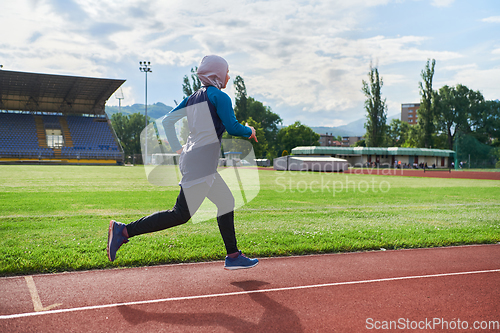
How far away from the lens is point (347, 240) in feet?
18.5

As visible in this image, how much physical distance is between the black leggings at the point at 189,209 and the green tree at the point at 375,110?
65.2 m

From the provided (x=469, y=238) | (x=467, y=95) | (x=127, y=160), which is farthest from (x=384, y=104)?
(x=469, y=238)

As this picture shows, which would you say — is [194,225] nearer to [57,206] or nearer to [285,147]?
[57,206]

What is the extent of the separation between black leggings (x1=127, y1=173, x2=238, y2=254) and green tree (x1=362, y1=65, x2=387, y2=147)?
65190mm

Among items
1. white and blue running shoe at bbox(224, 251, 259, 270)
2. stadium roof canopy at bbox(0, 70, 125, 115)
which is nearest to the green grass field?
white and blue running shoe at bbox(224, 251, 259, 270)

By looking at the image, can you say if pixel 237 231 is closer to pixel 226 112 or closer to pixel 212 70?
pixel 226 112

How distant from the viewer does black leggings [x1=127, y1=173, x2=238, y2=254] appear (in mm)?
3486

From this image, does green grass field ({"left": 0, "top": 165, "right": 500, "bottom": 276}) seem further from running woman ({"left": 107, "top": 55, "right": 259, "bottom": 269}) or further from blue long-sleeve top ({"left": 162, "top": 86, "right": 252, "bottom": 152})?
blue long-sleeve top ({"left": 162, "top": 86, "right": 252, "bottom": 152})

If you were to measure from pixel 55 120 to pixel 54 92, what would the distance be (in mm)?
6523

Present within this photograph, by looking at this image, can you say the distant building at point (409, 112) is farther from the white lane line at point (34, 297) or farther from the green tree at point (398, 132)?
the white lane line at point (34, 297)

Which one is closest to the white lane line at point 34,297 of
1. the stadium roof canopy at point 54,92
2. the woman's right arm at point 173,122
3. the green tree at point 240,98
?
the woman's right arm at point 173,122

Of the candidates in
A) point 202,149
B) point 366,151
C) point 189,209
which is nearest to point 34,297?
point 189,209

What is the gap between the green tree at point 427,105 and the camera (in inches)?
2574

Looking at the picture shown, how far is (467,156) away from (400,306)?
65094 millimetres
